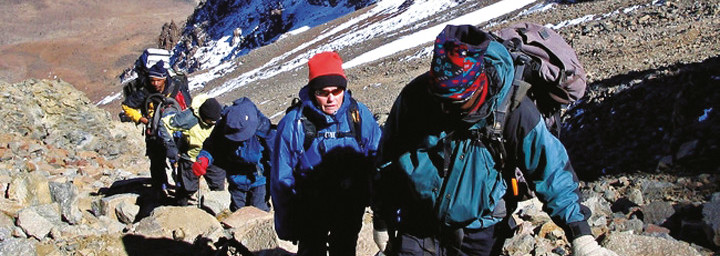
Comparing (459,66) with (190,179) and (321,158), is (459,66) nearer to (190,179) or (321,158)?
(321,158)

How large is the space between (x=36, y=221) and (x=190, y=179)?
4.97ft

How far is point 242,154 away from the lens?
16.8ft

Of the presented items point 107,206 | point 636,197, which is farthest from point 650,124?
point 107,206

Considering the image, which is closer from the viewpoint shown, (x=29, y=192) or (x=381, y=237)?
(x=381, y=237)

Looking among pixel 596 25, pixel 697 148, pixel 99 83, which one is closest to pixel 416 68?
pixel 596 25

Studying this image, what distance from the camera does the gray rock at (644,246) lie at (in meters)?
3.75

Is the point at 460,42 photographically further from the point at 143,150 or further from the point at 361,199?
the point at 143,150

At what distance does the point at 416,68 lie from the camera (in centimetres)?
2252

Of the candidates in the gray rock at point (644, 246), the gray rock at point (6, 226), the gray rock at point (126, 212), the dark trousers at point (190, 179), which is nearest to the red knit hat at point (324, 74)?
the gray rock at point (644, 246)

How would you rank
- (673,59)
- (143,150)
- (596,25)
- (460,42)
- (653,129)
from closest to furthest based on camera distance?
(460,42) < (653,129) < (673,59) < (143,150) < (596,25)

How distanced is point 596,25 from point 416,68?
275 inches

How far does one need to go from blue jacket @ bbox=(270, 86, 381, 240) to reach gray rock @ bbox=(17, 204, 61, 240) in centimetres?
292

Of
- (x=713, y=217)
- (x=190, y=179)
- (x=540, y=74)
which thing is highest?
(x=540, y=74)

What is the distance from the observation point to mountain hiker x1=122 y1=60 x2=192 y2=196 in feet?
21.0
